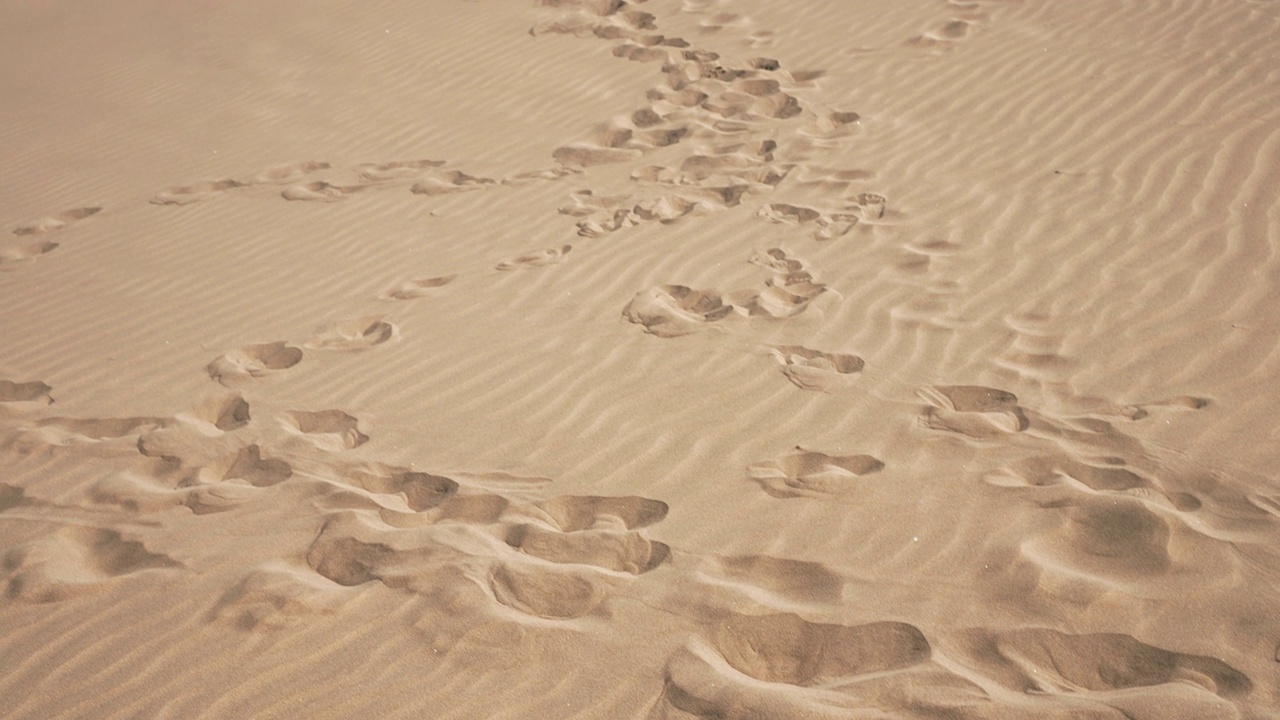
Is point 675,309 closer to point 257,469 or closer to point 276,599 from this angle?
point 257,469

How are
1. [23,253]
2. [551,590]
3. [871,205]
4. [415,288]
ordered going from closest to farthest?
1. [551,590]
2. [415,288]
3. [871,205]
4. [23,253]

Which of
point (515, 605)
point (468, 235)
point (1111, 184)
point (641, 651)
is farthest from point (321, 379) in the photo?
point (1111, 184)

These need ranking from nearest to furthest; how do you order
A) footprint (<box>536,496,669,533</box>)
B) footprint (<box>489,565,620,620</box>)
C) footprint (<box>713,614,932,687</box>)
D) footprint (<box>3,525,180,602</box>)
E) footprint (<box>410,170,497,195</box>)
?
1. footprint (<box>713,614,932,687</box>)
2. footprint (<box>489,565,620,620</box>)
3. footprint (<box>3,525,180,602</box>)
4. footprint (<box>536,496,669,533</box>)
5. footprint (<box>410,170,497,195</box>)

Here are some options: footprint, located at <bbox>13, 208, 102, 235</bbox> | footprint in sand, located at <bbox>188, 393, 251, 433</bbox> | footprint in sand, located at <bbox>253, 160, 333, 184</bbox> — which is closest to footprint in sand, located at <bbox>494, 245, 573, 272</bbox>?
footprint in sand, located at <bbox>188, 393, 251, 433</bbox>

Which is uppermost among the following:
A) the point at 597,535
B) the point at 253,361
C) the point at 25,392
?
the point at 597,535

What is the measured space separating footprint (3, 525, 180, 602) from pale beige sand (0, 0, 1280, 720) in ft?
0.05

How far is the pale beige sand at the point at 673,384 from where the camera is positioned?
2391mm

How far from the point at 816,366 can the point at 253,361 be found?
7.77ft

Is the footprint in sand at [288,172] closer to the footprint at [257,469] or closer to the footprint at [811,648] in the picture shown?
the footprint at [257,469]

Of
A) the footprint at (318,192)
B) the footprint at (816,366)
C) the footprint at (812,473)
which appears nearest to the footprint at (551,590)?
the footprint at (812,473)

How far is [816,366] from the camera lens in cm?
371

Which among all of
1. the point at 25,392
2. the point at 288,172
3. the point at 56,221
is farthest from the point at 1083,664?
the point at 56,221

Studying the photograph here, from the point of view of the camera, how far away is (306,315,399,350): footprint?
4.18 meters

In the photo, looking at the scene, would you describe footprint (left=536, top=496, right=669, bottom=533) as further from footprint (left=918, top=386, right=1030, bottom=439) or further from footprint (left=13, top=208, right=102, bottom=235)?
footprint (left=13, top=208, right=102, bottom=235)
